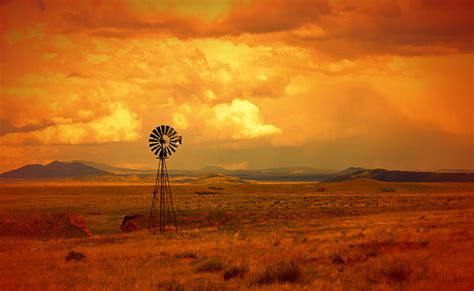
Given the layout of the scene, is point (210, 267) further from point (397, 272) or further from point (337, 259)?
point (397, 272)

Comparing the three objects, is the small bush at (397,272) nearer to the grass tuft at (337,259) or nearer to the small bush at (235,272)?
the grass tuft at (337,259)

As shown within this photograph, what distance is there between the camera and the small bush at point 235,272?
1466cm

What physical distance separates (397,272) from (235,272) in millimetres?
5209

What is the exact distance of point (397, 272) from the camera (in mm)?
13570

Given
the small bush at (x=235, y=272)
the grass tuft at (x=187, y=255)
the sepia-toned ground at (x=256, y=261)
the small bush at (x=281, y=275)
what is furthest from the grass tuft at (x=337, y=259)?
the grass tuft at (x=187, y=255)

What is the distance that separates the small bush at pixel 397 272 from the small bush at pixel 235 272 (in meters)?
4.51

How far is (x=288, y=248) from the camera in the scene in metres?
21.0

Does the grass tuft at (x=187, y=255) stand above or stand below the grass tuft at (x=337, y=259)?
below

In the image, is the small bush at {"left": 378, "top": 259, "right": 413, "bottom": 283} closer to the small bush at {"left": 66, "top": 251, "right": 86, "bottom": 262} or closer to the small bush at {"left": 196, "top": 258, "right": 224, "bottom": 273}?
the small bush at {"left": 196, "top": 258, "right": 224, "bottom": 273}

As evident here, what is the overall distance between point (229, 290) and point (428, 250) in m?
9.85

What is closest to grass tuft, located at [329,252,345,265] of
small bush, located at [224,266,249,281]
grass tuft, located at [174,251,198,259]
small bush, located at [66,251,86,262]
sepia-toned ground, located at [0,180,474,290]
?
sepia-toned ground, located at [0,180,474,290]

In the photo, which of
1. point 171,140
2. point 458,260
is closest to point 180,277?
point 458,260

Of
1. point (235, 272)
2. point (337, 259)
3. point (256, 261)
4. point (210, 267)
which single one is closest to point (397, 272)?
point (337, 259)

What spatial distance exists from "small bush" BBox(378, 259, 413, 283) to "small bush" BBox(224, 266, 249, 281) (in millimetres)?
4508
